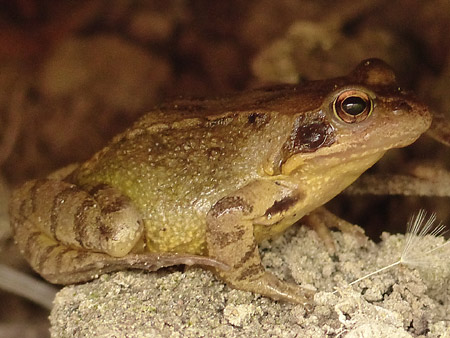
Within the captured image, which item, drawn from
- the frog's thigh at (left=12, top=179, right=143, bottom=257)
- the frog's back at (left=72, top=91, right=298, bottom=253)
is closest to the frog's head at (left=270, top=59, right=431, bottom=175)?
the frog's back at (left=72, top=91, right=298, bottom=253)

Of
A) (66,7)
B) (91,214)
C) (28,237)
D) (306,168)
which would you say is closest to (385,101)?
(306,168)

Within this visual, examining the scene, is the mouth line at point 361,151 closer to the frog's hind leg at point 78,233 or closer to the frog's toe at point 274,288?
the frog's toe at point 274,288

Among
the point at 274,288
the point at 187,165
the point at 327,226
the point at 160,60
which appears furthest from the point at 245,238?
the point at 160,60

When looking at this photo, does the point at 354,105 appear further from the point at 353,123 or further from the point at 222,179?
the point at 222,179

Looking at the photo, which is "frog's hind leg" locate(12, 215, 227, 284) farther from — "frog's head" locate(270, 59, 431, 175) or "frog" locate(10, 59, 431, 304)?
"frog's head" locate(270, 59, 431, 175)

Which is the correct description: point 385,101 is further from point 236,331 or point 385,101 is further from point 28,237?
point 28,237

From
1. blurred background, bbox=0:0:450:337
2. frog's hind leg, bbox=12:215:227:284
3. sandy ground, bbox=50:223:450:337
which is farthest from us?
blurred background, bbox=0:0:450:337

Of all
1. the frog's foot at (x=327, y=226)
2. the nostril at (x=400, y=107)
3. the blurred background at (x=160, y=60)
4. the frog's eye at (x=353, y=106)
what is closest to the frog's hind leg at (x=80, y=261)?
the frog's foot at (x=327, y=226)
